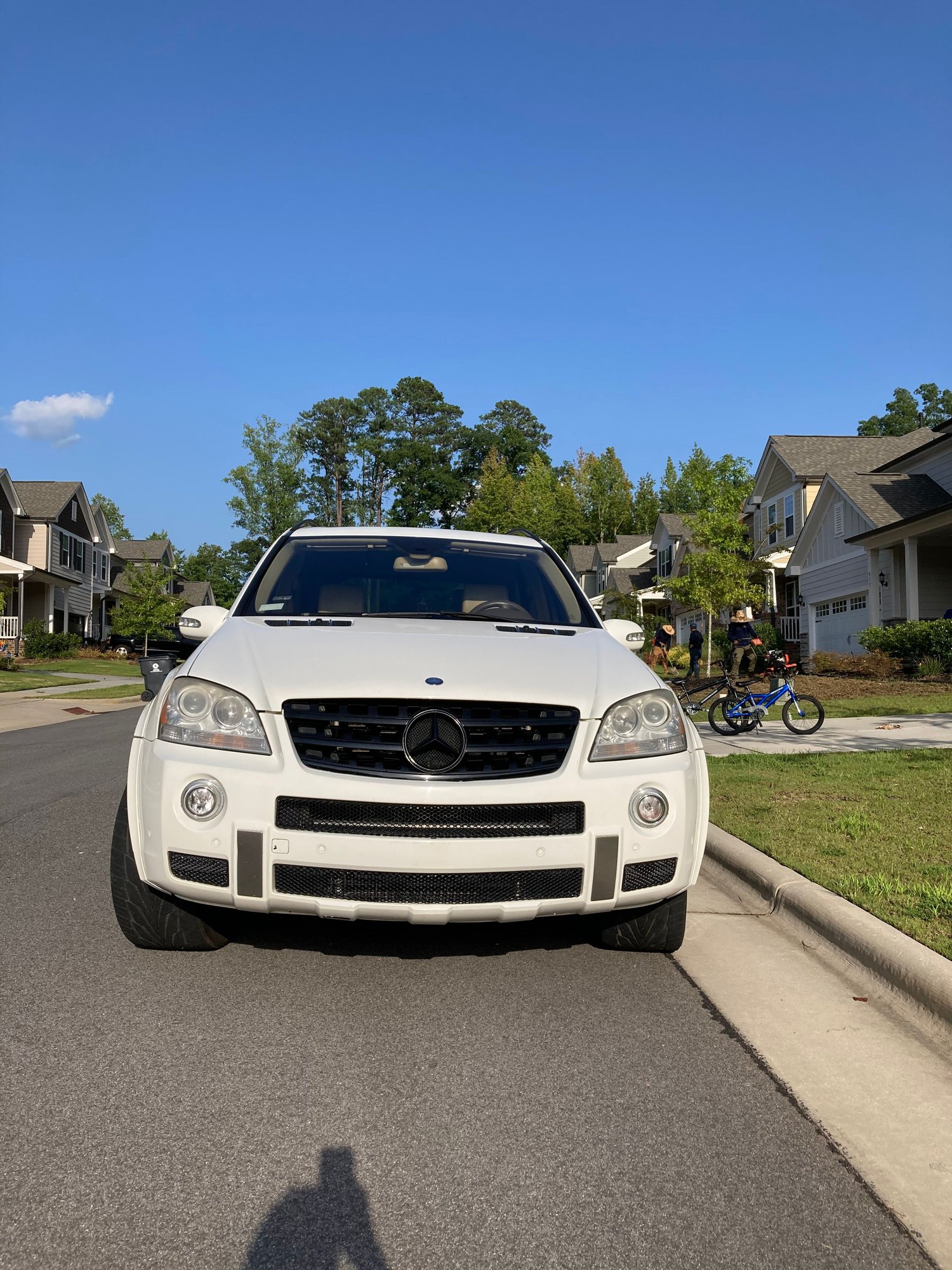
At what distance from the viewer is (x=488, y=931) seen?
435cm

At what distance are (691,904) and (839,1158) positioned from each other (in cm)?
242

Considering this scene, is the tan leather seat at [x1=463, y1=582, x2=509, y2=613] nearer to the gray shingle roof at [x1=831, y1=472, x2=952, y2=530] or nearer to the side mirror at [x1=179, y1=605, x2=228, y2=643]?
A: the side mirror at [x1=179, y1=605, x2=228, y2=643]

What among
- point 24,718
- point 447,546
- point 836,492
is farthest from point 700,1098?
point 836,492

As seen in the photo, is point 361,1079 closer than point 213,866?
Yes

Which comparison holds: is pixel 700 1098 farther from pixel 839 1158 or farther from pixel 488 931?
pixel 488 931

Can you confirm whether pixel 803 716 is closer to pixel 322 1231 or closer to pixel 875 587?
pixel 322 1231

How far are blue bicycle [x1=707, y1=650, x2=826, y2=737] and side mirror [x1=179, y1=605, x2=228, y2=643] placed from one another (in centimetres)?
952

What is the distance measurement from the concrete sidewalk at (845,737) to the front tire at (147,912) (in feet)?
24.4

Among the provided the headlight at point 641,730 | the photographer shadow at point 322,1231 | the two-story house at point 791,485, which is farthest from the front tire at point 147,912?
the two-story house at point 791,485

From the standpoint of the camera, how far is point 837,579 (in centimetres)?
3042

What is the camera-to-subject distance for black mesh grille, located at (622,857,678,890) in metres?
3.48

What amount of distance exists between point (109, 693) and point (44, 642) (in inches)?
680

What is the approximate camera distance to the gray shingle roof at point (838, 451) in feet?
116

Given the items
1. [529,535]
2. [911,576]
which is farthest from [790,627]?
[529,535]
